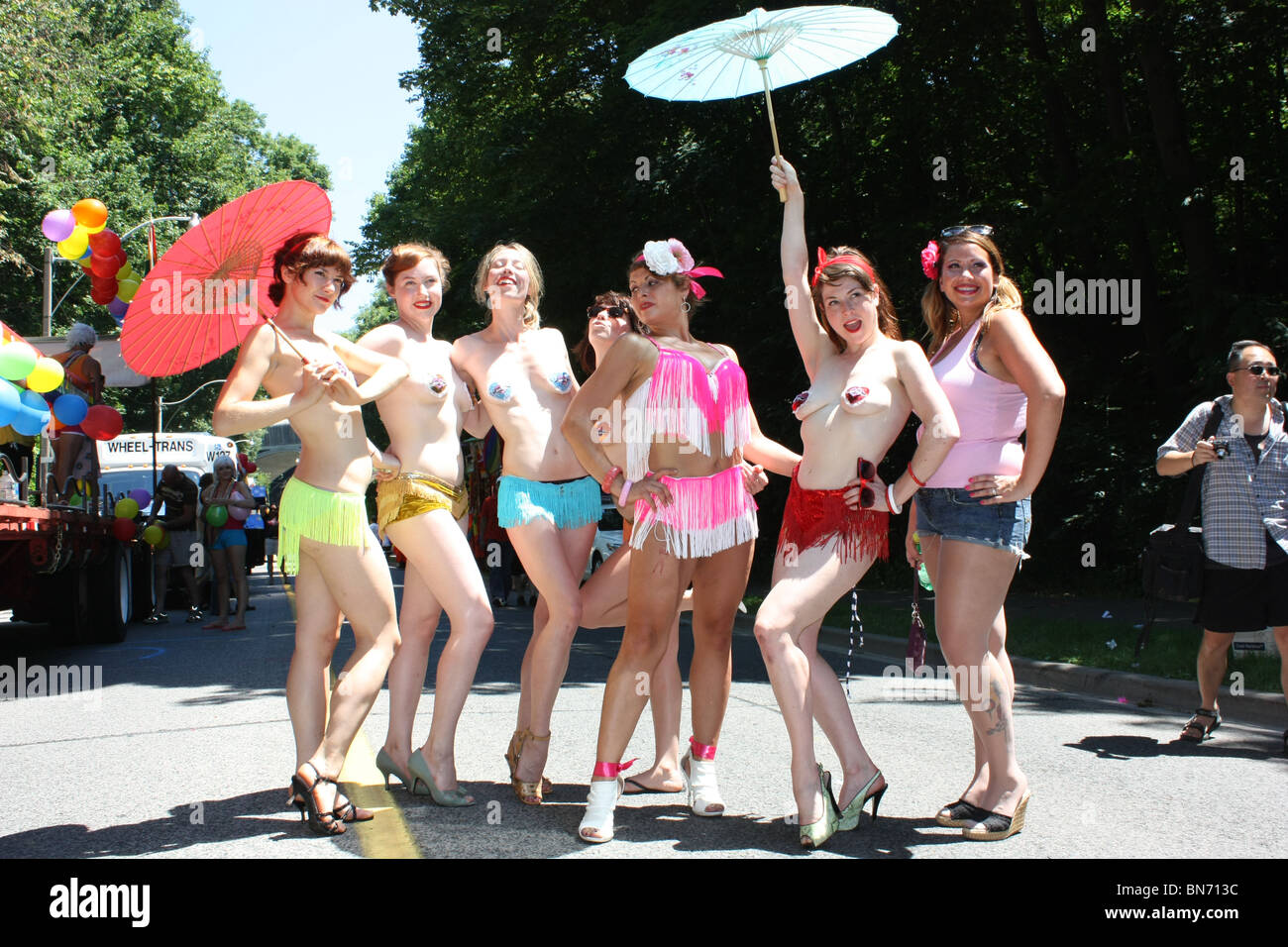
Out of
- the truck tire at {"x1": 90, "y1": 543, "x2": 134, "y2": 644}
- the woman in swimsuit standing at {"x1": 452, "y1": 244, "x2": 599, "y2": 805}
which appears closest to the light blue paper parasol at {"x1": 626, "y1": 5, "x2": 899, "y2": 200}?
the woman in swimsuit standing at {"x1": 452, "y1": 244, "x2": 599, "y2": 805}

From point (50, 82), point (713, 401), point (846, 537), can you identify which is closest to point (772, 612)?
point (846, 537)

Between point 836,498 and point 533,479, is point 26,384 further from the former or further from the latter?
point 836,498

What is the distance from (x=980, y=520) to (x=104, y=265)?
4749 millimetres

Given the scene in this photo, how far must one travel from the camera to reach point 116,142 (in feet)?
123

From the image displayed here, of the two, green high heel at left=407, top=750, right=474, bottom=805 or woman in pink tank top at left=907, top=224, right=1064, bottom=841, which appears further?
green high heel at left=407, top=750, right=474, bottom=805

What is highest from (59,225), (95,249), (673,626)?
(59,225)

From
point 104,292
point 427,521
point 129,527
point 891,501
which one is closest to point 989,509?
point 891,501

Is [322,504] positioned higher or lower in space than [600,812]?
higher

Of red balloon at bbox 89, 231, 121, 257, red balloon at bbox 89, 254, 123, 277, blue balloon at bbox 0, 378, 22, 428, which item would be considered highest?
red balloon at bbox 89, 231, 121, 257

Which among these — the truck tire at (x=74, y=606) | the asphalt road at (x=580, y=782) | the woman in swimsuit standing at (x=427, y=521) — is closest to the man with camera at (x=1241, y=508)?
the asphalt road at (x=580, y=782)

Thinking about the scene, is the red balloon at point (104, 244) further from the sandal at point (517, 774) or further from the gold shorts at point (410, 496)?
the sandal at point (517, 774)

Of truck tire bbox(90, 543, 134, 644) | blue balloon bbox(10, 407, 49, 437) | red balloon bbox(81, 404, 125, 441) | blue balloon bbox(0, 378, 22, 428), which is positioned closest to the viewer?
blue balloon bbox(0, 378, 22, 428)

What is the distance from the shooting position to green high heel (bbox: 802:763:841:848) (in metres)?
4.32

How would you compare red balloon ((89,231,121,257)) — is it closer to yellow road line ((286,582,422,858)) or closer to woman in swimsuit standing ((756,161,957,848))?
yellow road line ((286,582,422,858))
